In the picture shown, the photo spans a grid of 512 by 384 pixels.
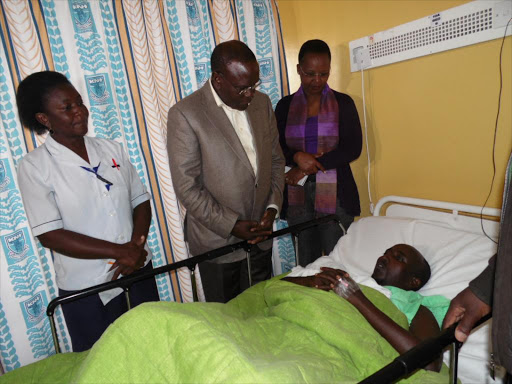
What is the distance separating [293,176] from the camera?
2.44 meters

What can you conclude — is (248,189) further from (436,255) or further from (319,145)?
(436,255)

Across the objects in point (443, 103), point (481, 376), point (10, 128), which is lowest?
point (481, 376)

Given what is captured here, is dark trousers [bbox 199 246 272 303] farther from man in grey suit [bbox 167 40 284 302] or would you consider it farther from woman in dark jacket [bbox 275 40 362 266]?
woman in dark jacket [bbox 275 40 362 266]

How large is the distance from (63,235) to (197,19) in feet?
5.35

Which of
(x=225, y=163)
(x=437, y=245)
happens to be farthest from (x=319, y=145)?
(x=437, y=245)

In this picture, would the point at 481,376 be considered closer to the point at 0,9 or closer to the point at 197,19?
the point at 197,19

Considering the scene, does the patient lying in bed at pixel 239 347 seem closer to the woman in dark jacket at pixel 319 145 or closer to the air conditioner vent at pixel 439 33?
the woman in dark jacket at pixel 319 145

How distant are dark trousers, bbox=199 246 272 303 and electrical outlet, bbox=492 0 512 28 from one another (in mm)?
1800

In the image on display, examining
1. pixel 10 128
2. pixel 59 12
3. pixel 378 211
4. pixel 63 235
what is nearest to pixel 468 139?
pixel 378 211

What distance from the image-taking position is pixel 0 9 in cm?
187

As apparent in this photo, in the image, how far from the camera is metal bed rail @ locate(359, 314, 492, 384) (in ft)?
3.42

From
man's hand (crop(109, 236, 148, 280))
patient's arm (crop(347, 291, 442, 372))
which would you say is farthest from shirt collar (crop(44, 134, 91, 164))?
patient's arm (crop(347, 291, 442, 372))

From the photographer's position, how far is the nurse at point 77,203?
1671 millimetres

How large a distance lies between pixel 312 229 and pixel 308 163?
0.56 metres
